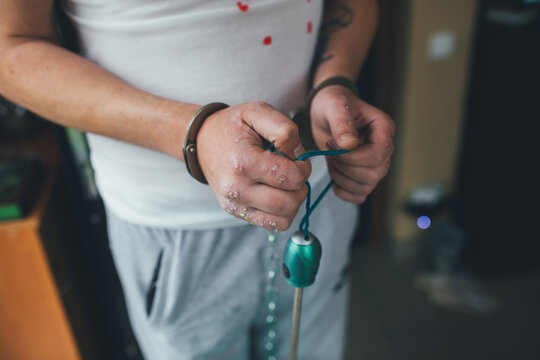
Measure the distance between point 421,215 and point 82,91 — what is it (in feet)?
5.96

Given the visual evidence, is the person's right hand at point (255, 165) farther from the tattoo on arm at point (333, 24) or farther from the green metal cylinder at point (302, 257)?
the tattoo on arm at point (333, 24)

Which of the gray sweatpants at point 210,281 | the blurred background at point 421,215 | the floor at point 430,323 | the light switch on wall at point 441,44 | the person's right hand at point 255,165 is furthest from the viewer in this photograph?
the light switch on wall at point 441,44

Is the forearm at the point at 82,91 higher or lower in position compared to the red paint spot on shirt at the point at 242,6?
lower

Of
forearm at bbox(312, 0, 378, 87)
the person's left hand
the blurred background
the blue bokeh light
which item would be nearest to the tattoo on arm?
forearm at bbox(312, 0, 378, 87)

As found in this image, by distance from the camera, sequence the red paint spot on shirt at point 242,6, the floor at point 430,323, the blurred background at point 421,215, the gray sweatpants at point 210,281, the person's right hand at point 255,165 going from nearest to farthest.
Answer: the person's right hand at point 255,165
the red paint spot on shirt at point 242,6
the gray sweatpants at point 210,281
the blurred background at point 421,215
the floor at point 430,323

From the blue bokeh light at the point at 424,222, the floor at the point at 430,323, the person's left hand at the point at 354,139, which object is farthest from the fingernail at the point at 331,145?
the blue bokeh light at the point at 424,222

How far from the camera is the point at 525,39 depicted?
1.56 m

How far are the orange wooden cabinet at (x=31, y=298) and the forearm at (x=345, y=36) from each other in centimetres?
88

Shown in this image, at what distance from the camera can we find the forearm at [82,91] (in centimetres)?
51

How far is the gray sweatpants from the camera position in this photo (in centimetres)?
63

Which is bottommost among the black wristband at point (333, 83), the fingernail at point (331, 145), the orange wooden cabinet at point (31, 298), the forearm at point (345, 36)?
the orange wooden cabinet at point (31, 298)

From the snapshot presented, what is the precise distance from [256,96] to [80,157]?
0.87 m

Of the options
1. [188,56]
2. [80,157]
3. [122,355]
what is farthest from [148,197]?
[122,355]

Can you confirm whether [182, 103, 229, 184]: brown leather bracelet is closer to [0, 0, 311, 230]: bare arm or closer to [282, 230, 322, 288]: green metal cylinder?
[0, 0, 311, 230]: bare arm
